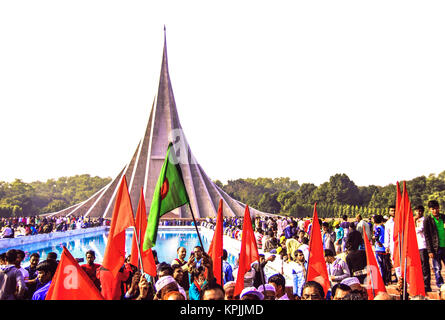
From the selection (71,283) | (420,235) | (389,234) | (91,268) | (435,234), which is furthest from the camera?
(389,234)

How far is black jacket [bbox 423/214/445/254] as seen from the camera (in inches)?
189

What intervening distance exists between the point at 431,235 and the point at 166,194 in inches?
117

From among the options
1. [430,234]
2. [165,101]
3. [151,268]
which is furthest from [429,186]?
[151,268]

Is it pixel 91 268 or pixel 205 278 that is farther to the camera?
pixel 91 268

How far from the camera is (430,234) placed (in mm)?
4836

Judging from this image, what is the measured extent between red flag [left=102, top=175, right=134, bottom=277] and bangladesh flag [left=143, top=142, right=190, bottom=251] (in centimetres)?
22

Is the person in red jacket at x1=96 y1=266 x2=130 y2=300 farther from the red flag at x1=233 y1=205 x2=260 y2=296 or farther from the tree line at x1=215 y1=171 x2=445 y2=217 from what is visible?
the tree line at x1=215 y1=171 x2=445 y2=217

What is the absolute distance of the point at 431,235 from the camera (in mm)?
4832

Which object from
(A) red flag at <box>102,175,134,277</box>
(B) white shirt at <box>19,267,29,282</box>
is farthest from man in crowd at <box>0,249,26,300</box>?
(A) red flag at <box>102,175,134,277</box>

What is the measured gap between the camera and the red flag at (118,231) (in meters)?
3.26

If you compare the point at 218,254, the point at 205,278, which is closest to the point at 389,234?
the point at 218,254

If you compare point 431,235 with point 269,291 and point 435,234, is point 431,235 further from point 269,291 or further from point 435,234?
point 269,291
